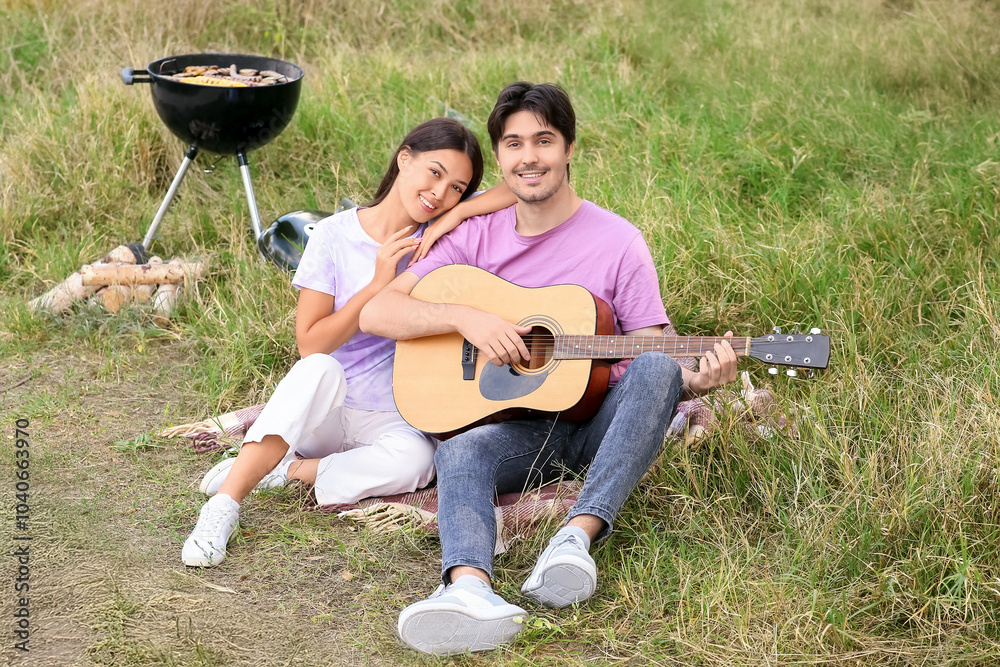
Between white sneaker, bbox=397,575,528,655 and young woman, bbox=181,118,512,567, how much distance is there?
0.72m

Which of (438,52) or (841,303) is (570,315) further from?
(438,52)

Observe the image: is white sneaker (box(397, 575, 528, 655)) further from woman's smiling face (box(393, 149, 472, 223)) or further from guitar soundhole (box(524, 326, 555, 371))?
woman's smiling face (box(393, 149, 472, 223))

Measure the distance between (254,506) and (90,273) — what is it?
76.0 inches

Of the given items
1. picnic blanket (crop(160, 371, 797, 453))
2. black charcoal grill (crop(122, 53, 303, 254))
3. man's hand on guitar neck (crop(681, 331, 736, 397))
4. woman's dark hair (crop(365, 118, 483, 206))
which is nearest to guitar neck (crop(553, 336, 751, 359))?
man's hand on guitar neck (crop(681, 331, 736, 397))

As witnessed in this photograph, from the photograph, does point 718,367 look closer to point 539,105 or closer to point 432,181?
point 539,105

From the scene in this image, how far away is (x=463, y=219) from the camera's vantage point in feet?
10.6

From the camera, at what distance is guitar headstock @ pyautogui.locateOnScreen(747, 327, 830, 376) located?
263 cm

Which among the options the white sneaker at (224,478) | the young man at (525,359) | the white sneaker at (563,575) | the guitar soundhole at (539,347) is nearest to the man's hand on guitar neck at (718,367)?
the young man at (525,359)

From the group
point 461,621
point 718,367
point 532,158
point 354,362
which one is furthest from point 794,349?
point 354,362

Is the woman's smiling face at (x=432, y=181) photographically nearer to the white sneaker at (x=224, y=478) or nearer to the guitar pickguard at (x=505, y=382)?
the guitar pickguard at (x=505, y=382)

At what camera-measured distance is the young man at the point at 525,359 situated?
244 cm

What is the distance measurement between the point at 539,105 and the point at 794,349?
1.10m

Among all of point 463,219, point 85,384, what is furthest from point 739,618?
point 85,384

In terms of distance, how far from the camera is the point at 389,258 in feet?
10.5
